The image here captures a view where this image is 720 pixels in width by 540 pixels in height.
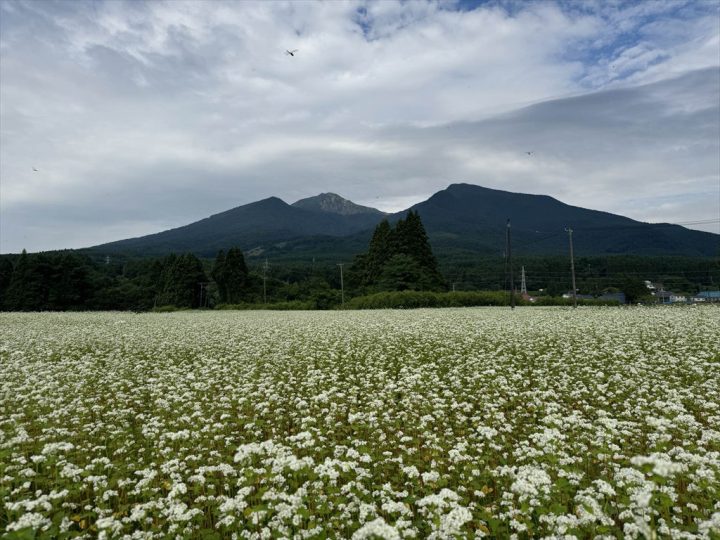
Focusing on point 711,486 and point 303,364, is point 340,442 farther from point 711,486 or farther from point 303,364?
point 303,364

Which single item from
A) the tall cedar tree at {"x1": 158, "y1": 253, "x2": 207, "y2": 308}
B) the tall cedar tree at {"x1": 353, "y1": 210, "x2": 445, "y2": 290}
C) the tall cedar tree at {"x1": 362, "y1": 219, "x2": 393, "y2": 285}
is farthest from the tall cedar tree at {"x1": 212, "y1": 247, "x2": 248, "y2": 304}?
the tall cedar tree at {"x1": 362, "y1": 219, "x2": 393, "y2": 285}

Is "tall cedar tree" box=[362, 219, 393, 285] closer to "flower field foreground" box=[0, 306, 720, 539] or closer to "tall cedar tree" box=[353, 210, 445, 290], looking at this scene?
"tall cedar tree" box=[353, 210, 445, 290]

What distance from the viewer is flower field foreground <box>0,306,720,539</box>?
5.29m

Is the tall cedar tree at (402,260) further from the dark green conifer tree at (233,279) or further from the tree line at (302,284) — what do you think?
the dark green conifer tree at (233,279)

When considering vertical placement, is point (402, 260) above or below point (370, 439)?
above

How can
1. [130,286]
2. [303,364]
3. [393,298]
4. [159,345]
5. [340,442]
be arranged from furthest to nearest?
[130,286] → [393,298] → [159,345] → [303,364] → [340,442]

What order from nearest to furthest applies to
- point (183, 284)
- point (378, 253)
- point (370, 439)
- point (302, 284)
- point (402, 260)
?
point (370, 439) < point (402, 260) < point (378, 253) < point (183, 284) < point (302, 284)

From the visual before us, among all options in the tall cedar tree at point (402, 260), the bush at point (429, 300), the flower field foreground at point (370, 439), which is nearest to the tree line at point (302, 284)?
the tall cedar tree at point (402, 260)

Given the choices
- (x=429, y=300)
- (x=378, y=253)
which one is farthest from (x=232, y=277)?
(x=429, y=300)

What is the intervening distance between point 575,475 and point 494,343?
41.1ft

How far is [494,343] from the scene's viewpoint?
18.0 metres

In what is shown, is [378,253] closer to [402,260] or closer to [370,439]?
[402,260]

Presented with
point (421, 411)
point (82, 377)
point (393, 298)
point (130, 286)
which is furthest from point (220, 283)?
point (421, 411)

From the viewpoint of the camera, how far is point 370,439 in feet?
26.9
